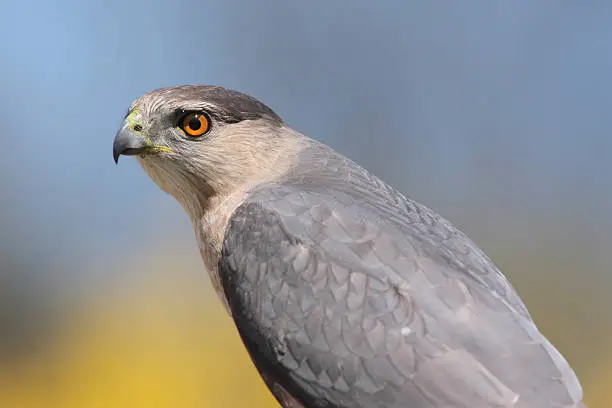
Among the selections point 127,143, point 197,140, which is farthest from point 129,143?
point 197,140

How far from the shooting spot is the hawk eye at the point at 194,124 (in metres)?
3.16

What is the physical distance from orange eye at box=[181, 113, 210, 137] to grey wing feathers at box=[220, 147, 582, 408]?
0.59 metres

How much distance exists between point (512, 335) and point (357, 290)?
0.51m

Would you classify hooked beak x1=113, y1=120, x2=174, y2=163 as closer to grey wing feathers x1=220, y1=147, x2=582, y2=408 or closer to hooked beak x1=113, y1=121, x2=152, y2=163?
hooked beak x1=113, y1=121, x2=152, y2=163

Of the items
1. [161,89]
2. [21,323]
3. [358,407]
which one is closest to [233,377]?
[21,323]

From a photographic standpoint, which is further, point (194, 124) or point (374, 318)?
point (194, 124)

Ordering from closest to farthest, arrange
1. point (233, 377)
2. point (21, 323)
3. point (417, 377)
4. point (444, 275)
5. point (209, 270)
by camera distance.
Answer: point (417, 377) → point (444, 275) → point (209, 270) → point (233, 377) → point (21, 323)

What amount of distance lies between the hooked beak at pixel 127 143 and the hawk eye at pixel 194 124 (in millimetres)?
168

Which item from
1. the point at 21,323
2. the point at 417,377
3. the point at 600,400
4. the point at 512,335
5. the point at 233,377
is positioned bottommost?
the point at 21,323

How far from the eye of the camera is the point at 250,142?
10.7ft

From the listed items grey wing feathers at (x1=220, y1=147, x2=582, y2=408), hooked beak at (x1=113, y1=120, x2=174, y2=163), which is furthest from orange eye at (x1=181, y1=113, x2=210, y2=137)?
grey wing feathers at (x1=220, y1=147, x2=582, y2=408)

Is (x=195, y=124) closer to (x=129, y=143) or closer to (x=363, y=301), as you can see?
(x=129, y=143)

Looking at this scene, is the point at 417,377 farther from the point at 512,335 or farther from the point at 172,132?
the point at 172,132

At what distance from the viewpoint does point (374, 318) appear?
97.5 inches
